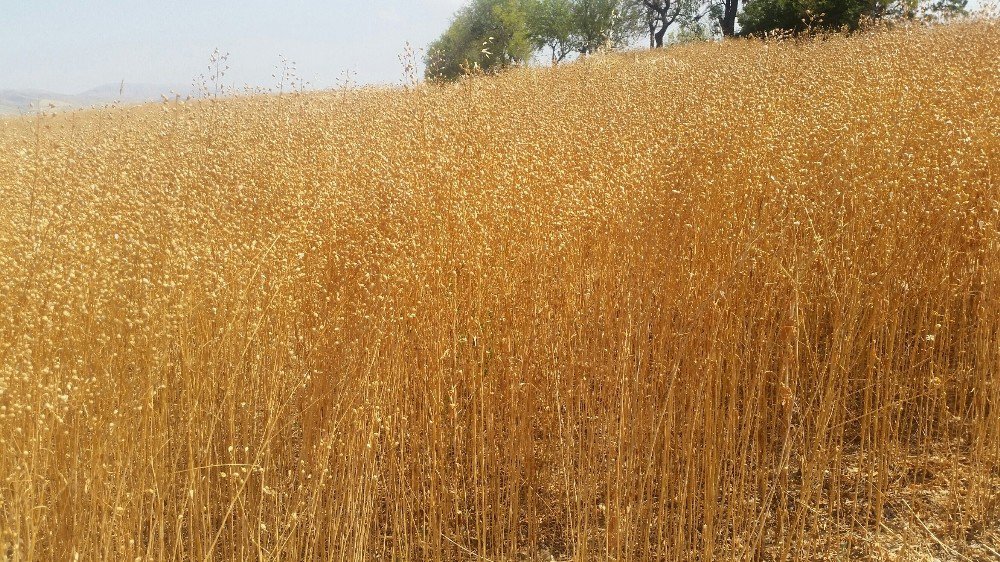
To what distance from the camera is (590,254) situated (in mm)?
2746

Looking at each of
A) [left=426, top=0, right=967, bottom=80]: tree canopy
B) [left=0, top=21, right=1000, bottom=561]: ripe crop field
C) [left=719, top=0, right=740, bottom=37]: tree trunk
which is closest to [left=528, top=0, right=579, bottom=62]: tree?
[left=426, top=0, right=967, bottom=80]: tree canopy

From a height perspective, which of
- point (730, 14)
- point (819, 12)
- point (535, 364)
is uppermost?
point (730, 14)

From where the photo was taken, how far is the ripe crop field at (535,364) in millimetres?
2111

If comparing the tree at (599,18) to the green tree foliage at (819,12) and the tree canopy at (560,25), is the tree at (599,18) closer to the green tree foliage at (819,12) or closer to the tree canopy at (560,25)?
the tree canopy at (560,25)

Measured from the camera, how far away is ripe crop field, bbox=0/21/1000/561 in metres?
2.11

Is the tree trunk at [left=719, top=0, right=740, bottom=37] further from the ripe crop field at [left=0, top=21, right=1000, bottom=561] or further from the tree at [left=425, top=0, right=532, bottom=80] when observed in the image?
the ripe crop field at [left=0, top=21, right=1000, bottom=561]

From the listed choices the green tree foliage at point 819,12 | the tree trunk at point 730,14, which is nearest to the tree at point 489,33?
the tree trunk at point 730,14

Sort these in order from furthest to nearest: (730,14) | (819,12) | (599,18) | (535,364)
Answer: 1. (599,18)
2. (730,14)
3. (819,12)
4. (535,364)

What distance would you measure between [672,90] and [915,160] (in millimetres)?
3765

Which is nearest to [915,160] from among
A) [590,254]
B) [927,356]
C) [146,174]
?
[927,356]

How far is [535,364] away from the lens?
2.55 meters

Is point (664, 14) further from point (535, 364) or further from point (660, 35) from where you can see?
point (535, 364)

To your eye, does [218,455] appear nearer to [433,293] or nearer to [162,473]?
[162,473]

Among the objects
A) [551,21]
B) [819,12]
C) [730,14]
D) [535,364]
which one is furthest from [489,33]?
[535,364]
